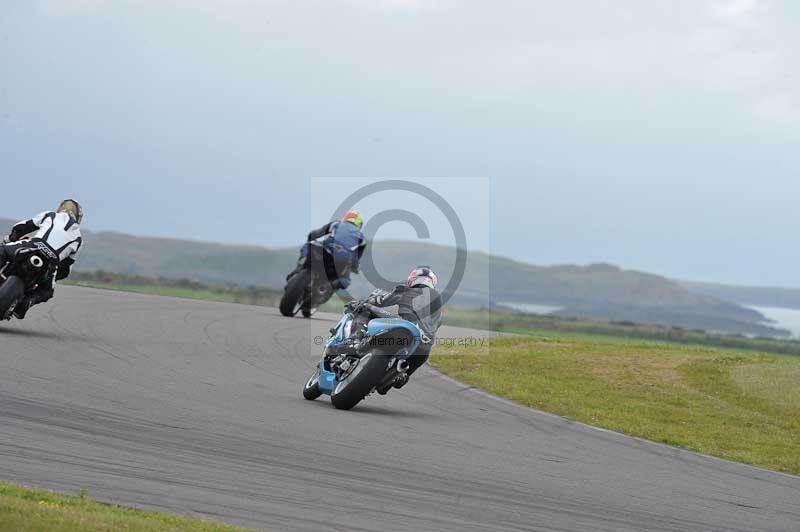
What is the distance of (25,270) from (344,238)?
8406 millimetres

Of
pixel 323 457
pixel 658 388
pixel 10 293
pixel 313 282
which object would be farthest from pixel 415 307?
pixel 313 282

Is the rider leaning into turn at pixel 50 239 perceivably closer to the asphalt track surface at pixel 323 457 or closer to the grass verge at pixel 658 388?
the asphalt track surface at pixel 323 457

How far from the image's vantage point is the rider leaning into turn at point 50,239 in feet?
52.1

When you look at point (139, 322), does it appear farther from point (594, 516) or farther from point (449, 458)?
point (594, 516)

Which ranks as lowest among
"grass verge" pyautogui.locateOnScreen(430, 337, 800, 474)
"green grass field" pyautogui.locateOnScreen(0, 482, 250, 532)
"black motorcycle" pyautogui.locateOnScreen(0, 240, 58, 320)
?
"green grass field" pyautogui.locateOnScreen(0, 482, 250, 532)

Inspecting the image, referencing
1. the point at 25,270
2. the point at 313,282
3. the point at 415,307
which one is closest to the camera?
the point at 415,307

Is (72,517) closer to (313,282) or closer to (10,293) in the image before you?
(10,293)

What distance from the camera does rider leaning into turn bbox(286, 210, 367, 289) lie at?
919 inches

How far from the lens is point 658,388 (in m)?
18.2

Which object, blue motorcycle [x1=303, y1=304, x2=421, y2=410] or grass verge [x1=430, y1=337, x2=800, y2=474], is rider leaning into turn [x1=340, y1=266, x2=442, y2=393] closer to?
blue motorcycle [x1=303, y1=304, x2=421, y2=410]

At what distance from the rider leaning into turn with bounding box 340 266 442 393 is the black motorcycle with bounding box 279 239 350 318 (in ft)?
33.8

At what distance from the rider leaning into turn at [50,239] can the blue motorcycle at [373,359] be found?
481 centimetres

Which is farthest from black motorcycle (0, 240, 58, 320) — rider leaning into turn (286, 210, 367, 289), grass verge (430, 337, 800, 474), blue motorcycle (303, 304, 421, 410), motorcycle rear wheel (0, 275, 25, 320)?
rider leaning into turn (286, 210, 367, 289)

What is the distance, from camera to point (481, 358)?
67.8ft
